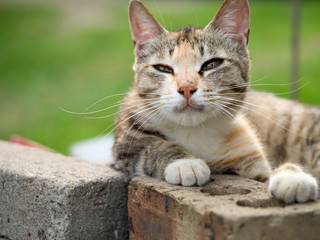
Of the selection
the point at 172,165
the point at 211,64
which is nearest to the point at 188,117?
the point at 172,165

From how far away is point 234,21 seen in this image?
2.81 metres

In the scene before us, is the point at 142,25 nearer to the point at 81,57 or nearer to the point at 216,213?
the point at 216,213

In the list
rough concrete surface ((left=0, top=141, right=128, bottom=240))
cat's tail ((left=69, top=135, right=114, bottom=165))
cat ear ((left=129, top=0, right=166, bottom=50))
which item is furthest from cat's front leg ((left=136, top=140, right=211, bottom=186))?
cat's tail ((left=69, top=135, right=114, bottom=165))

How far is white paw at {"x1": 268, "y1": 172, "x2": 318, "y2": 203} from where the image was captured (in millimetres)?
2016

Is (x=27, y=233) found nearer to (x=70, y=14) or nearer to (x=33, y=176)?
(x=33, y=176)

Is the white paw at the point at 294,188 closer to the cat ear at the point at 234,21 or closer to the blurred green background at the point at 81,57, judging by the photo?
the cat ear at the point at 234,21

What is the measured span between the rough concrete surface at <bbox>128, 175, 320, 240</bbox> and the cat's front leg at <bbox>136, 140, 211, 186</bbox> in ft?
0.16

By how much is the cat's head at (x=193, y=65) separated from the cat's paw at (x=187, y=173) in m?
0.24

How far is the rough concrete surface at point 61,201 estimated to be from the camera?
8.07 ft

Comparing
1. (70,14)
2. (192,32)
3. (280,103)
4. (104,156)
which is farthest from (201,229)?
(70,14)

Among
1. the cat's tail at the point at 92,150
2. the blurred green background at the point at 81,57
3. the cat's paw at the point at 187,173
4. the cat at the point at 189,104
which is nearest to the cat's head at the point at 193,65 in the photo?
the cat at the point at 189,104

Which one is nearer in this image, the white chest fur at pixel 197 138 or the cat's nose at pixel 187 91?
the cat's nose at pixel 187 91

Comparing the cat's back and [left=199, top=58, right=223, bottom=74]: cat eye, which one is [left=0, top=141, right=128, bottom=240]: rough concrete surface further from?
the cat's back

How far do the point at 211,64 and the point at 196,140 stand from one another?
0.44 metres
